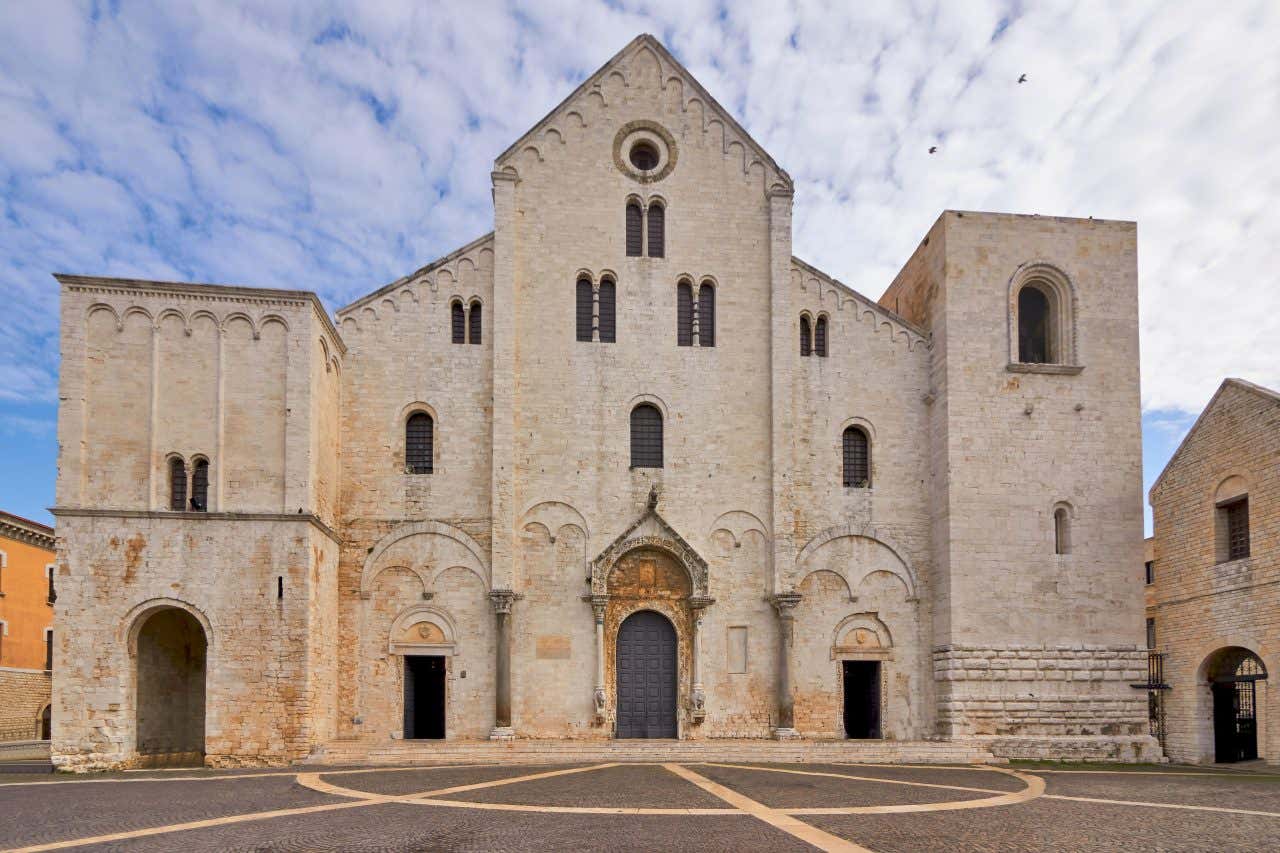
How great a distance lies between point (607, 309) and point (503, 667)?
9127 millimetres

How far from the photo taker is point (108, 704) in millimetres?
19516

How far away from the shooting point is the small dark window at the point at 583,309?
25.0 metres

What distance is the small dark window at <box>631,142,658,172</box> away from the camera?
2583 cm

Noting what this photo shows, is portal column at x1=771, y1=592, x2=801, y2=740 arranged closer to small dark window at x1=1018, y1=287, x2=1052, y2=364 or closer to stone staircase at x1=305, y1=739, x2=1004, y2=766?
stone staircase at x1=305, y1=739, x2=1004, y2=766

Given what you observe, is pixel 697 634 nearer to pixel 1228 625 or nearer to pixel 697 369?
pixel 697 369

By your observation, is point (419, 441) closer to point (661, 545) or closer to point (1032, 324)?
point (661, 545)

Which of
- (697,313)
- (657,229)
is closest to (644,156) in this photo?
(657,229)

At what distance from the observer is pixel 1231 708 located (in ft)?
77.8

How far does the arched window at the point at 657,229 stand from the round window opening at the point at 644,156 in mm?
1094

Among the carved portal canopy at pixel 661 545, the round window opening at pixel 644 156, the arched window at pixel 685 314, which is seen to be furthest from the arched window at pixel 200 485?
the round window opening at pixel 644 156

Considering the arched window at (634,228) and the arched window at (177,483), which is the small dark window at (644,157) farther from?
the arched window at (177,483)

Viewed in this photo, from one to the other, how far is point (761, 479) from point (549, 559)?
5.58 m

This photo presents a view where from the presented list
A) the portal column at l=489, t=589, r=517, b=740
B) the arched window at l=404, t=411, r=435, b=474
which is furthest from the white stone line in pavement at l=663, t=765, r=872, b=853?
the arched window at l=404, t=411, r=435, b=474

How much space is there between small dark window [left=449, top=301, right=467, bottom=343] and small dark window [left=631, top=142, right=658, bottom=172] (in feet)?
19.5
